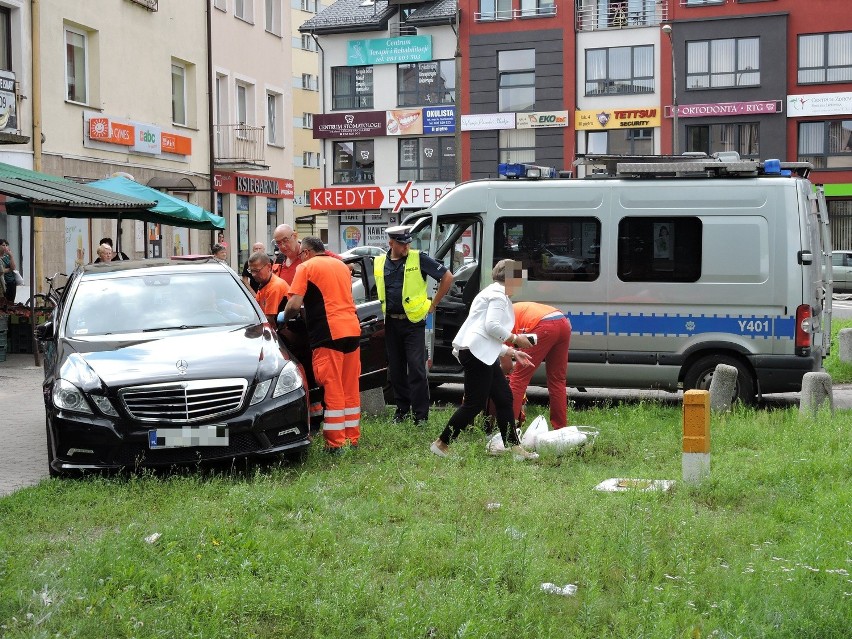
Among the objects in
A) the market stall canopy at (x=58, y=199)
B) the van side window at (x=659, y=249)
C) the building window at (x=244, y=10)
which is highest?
the building window at (x=244, y=10)

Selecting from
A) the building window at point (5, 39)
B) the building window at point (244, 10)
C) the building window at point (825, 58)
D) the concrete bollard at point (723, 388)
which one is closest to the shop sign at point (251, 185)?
the building window at point (244, 10)

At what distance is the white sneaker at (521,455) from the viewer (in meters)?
8.99

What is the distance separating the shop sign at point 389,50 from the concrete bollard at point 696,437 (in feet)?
151

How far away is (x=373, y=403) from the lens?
11.6 meters

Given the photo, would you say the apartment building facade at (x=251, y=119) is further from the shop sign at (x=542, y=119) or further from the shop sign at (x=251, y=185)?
the shop sign at (x=542, y=119)

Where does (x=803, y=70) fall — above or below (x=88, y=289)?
above

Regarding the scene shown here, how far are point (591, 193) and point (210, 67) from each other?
72.0 ft

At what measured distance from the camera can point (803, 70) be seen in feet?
153

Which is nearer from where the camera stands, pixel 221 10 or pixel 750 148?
pixel 221 10

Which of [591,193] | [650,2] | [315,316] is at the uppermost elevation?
[650,2]

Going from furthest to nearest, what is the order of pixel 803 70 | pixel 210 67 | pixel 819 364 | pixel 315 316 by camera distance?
pixel 803 70 < pixel 210 67 < pixel 819 364 < pixel 315 316

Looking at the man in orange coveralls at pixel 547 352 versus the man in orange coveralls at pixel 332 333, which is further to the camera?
the man in orange coveralls at pixel 547 352

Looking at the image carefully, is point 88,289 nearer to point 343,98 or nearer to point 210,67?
point 210,67

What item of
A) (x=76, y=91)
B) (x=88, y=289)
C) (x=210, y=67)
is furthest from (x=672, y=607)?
(x=210, y=67)
